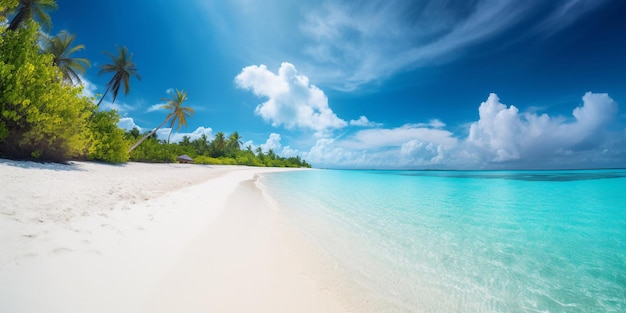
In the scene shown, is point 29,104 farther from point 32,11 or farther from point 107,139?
point 32,11


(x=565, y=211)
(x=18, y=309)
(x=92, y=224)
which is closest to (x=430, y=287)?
(x=18, y=309)

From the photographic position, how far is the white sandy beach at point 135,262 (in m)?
2.03

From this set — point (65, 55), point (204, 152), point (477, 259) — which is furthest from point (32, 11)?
point (204, 152)

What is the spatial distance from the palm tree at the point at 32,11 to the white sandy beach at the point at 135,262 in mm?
22012

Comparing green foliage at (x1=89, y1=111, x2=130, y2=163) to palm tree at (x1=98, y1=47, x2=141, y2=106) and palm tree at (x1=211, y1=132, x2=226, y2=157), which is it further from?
palm tree at (x1=211, y1=132, x2=226, y2=157)

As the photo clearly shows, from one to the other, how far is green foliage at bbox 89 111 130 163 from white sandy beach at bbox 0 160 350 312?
13.6 metres

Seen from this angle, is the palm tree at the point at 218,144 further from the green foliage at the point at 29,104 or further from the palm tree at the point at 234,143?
the green foliage at the point at 29,104

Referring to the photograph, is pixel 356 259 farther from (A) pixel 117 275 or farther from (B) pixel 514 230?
(B) pixel 514 230

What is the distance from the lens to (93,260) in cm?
265

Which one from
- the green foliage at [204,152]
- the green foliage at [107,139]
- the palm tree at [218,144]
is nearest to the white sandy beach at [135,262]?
the green foliage at [107,139]

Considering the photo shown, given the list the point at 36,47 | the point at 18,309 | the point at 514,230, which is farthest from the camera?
the point at 36,47

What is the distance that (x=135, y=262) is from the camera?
283cm

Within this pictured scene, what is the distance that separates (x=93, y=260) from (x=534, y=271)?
6579mm

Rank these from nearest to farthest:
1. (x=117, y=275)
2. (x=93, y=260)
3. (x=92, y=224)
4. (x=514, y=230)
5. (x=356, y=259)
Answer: (x=117, y=275)
(x=93, y=260)
(x=92, y=224)
(x=356, y=259)
(x=514, y=230)
